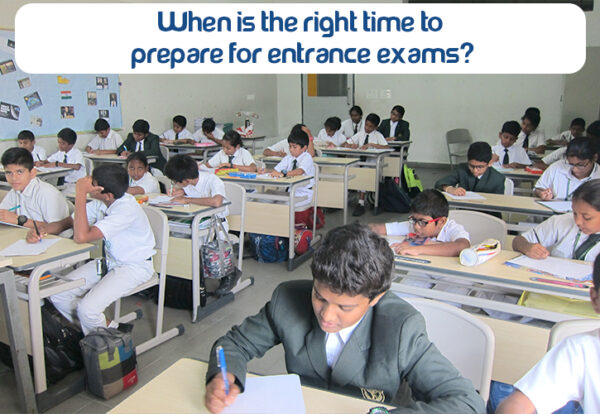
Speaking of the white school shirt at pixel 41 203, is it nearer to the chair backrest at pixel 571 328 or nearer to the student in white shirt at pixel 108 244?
the student in white shirt at pixel 108 244

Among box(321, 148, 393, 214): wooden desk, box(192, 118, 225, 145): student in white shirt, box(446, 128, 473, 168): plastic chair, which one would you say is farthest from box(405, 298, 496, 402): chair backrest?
box(446, 128, 473, 168): plastic chair

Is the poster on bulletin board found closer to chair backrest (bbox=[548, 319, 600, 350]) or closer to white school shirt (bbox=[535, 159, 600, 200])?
white school shirt (bbox=[535, 159, 600, 200])

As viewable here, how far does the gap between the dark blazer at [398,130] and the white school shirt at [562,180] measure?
12.9 feet

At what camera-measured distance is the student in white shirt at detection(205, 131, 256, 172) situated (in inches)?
192

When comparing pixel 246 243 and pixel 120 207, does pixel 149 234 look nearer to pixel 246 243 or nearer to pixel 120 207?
pixel 120 207

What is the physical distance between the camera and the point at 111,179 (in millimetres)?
2459

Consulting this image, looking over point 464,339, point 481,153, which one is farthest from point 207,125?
point 464,339

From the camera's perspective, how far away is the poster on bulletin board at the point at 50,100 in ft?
17.8

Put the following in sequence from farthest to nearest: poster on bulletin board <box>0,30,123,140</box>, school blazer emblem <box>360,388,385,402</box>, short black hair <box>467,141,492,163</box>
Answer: poster on bulletin board <box>0,30,123,140</box>, short black hair <box>467,141,492,163</box>, school blazer emblem <box>360,388,385,402</box>

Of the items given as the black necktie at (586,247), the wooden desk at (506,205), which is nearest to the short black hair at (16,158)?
the wooden desk at (506,205)

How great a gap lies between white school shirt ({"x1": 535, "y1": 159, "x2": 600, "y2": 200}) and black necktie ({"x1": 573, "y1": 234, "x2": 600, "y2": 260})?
1.42 metres

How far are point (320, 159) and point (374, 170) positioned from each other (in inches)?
29.7

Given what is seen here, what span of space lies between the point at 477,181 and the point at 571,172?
0.62m

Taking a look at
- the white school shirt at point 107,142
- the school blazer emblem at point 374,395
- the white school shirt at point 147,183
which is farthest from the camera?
the white school shirt at point 107,142
